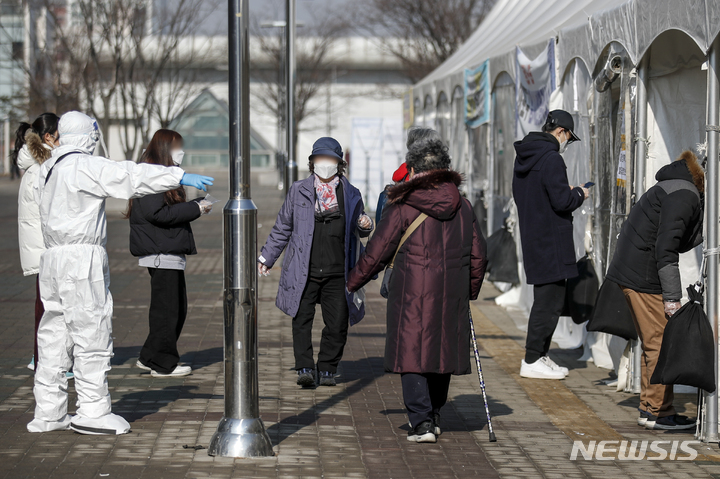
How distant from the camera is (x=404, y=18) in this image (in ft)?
93.8

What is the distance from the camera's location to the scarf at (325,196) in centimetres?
695

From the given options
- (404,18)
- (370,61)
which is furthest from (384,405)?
(370,61)

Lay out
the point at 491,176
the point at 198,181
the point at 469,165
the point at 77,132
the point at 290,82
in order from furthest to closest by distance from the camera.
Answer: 1. the point at 290,82
2. the point at 469,165
3. the point at 491,176
4. the point at 77,132
5. the point at 198,181

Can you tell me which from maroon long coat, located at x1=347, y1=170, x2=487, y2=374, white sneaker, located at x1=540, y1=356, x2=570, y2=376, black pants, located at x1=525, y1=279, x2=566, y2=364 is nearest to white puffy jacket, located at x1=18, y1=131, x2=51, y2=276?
maroon long coat, located at x1=347, y1=170, x2=487, y2=374

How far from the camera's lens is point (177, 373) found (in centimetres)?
723

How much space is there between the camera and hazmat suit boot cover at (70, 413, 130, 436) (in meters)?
5.41

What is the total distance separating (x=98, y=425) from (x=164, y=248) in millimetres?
1966

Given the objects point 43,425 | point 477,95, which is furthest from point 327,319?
point 477,95

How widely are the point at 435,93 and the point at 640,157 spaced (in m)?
10.8

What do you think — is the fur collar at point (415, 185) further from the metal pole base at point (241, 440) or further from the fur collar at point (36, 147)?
the fur collar at point (36, 147)

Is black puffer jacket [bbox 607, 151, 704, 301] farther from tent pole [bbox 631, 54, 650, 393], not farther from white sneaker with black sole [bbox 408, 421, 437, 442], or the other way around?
white sneaker with black sole [bbox 408, 421, 437, 442]

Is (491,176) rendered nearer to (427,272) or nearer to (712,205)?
(712,205)

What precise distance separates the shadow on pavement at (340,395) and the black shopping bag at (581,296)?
61.9 inches

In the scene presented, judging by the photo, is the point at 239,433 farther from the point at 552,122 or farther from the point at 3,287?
the point at 3,287
